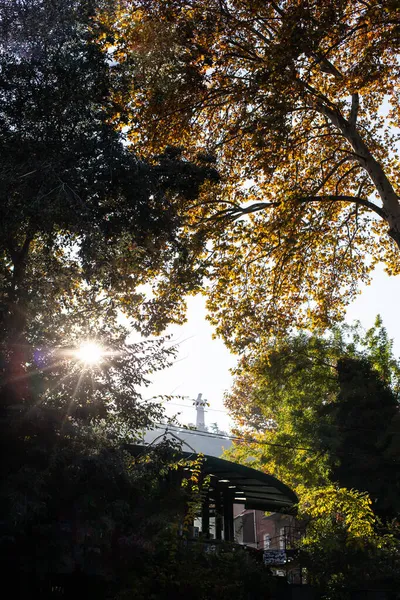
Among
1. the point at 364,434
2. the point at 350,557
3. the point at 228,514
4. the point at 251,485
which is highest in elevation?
the point at 364,434

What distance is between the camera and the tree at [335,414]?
25.5 metres

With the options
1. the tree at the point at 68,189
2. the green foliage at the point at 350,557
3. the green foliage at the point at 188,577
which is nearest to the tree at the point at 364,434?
the green foliage at the point at 350,557

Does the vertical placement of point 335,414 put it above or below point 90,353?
above

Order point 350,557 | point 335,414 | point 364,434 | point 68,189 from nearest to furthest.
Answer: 1. point 68,189
2. point 350,557
3. point 364,434
4. point 335,414

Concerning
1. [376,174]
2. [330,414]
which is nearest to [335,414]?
[330,414]

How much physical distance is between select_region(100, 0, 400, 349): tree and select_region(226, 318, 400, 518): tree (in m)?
6.15

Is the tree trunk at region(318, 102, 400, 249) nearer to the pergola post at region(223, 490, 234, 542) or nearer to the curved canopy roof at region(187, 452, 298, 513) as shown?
the curved canopy roof at region(187, 452, 298, 513)

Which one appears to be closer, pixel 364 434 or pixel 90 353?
pixel 90 353

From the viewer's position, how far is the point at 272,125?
12.2 meters

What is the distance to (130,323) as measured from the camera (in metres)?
13.1

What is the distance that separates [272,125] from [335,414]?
19533mm

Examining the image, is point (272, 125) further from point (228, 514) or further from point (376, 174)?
point (228, 514)

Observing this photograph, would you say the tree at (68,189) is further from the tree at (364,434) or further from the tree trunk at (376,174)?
the tree at (364,434)

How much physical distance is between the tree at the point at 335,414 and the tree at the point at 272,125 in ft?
20.2
